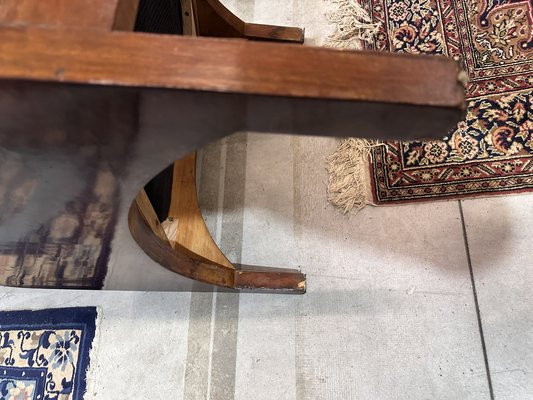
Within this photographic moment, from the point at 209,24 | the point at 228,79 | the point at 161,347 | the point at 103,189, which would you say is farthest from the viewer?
the point at 209,24

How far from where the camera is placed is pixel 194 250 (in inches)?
37.5

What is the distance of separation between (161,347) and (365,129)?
0.74 m

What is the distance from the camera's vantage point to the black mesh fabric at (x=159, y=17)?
69 centimetres

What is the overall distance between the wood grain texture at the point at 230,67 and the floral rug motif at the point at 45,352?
755 mm

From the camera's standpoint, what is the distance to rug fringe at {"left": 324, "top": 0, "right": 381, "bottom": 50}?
1221mm

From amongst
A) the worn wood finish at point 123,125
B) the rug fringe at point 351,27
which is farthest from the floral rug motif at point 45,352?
the rug fringe at point 351,27

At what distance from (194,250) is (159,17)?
47 centimetres

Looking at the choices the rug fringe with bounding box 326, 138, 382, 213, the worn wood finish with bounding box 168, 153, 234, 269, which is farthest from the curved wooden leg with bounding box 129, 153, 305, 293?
the rug fringe with bounding box 326, 138, 382, 213

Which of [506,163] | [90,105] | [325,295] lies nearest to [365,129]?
[90,105]

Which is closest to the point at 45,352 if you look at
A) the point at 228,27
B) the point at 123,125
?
the point at 123,125

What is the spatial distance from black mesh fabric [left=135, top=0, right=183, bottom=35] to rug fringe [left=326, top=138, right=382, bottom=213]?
1.58 ft

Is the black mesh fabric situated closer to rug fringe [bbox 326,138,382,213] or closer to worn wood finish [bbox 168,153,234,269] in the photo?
worn wood finish [bbox 168,153,234,269]

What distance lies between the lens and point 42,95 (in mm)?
361

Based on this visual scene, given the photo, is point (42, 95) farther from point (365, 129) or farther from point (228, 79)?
point (365, 129)
